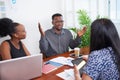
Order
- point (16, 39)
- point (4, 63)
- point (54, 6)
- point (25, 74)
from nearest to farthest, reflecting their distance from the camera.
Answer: point (4, 63)
point (25, 74)
point (16, 39)
point (54, 6)

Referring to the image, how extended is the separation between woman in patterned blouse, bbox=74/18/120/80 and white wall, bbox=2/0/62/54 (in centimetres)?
185

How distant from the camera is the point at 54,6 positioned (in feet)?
11.5

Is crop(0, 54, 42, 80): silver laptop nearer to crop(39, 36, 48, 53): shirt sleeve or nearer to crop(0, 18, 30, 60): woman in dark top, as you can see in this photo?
crop(0, 18, 30, 60): woman in dark top

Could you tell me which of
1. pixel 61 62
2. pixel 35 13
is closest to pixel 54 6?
pixel 35 13

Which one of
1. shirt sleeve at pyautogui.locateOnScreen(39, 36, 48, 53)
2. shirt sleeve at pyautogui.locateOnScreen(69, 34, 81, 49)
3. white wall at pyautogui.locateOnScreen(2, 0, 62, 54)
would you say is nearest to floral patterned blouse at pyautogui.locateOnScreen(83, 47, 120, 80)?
shirt sleeve at pyautogui.locateOnScreen(39, 36, 48, 53)

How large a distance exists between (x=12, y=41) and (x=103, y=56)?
126cm

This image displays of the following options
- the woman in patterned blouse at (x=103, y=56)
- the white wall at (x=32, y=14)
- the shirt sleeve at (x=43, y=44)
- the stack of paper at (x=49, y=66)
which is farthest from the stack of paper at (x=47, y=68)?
the white wall at (x=32, y=14)

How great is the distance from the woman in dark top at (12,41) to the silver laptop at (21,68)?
57cm

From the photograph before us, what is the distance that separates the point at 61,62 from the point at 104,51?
2.76 ft

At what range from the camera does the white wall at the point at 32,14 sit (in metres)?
2.88

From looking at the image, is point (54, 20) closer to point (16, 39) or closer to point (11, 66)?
point (16, 39)

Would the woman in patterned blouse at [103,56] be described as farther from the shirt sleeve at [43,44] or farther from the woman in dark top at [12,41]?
the shirt sleeve at [43,44]

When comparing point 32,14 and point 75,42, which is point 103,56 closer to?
point 75,42

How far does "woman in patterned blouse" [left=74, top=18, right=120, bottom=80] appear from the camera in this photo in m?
1.27
